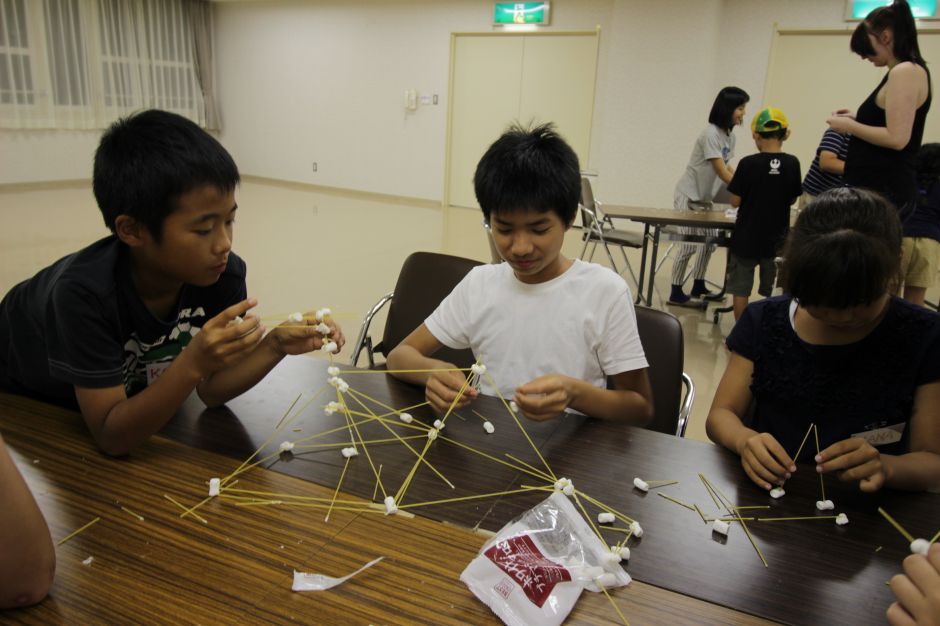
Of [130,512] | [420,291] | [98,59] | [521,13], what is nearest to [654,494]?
[130,512]

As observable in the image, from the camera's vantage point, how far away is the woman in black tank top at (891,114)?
2953 mm

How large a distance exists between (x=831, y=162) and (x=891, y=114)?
3.35 feet

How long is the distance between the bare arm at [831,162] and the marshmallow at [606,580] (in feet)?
12.9

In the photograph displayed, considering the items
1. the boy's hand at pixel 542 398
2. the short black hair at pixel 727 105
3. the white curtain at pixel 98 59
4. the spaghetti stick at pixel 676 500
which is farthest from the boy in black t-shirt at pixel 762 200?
the white curtain at pixel 98 59

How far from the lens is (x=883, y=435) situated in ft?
4.69

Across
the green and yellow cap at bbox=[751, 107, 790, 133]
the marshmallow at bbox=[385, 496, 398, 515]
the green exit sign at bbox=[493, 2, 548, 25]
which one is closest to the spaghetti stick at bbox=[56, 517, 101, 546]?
the marshmallow at bbox=[385, 496, 398, 515]

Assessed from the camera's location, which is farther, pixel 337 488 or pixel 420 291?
pixel 420 291

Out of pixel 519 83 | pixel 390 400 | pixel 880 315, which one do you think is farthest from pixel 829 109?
pixel 390 400

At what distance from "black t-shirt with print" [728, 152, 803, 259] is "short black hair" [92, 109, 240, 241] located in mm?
4051

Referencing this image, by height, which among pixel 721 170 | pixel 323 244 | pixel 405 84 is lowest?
pixel 323 244

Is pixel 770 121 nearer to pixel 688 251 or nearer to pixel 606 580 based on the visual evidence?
pixel 688 251

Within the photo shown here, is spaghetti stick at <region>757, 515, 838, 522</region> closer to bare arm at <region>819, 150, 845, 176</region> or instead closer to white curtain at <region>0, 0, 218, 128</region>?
bare arm at <region>819, 150, 845, 176</region>

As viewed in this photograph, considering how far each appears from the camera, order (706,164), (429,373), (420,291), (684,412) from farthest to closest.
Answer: (706,164), (420,291), (684,412), (429,373)

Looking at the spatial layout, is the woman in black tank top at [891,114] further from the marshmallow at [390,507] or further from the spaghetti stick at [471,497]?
the marshmallow at [390,507]
